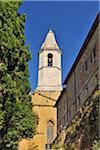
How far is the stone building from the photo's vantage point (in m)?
21.5

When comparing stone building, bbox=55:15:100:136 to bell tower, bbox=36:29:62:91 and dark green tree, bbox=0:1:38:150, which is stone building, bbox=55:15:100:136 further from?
bell tower, bbox=36:29:62:91

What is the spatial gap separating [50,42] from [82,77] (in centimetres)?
3147

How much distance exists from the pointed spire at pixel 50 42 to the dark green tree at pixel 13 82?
34709mm

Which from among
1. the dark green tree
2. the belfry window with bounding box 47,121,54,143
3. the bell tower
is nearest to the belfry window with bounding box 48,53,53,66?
the bell tower

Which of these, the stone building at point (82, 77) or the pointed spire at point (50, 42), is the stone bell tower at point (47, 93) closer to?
the pointed spire at point (50, 42)

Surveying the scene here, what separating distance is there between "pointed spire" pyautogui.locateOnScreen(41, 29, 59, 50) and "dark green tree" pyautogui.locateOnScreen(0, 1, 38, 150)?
114 ft

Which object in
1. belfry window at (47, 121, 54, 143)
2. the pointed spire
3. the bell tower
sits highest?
the pointed spire

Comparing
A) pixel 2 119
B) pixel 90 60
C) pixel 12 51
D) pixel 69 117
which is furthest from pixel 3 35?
pixel 69 117

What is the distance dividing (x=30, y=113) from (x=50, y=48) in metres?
36.1

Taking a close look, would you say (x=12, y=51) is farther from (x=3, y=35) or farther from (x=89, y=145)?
(x=89, y=145)

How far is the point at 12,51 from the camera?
17906mm

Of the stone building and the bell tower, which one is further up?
the bell tower

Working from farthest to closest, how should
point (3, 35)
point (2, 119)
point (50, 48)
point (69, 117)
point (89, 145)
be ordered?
1. point (50, 48)
2. point (69, 117)
3. point (89, 145)
4. point (3, 35)
5. point (2, 119)

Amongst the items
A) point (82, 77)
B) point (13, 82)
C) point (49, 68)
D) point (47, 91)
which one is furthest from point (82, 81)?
point (49, 68)
